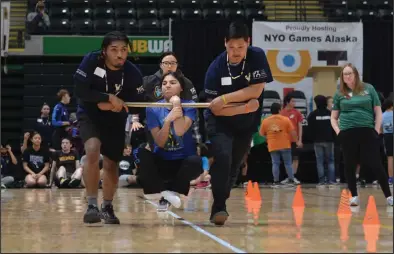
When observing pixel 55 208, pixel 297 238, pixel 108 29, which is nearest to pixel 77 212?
pixel 55 208

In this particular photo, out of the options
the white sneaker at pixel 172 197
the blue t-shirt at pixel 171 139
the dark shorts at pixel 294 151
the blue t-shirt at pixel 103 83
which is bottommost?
the white sneaker at pixel 172 197

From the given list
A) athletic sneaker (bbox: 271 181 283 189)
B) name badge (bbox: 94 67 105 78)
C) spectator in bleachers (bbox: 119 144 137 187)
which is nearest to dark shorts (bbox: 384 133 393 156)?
athletic sneaker (bbox: 271 181 283 189)

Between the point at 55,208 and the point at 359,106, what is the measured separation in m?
3.60

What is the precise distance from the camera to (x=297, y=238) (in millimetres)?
5188

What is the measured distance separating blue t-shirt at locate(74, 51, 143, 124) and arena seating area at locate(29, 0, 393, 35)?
39.9 ft

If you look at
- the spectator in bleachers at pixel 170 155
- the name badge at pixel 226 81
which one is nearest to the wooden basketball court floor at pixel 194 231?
the spectator in bleachers at pixel 170 155

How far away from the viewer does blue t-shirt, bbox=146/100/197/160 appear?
677cm

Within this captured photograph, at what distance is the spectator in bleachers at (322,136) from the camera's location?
15.5m

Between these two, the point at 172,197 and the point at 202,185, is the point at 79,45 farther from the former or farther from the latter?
the point at 172,197

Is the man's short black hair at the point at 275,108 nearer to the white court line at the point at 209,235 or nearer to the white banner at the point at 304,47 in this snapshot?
the white banner at the point at 304,47

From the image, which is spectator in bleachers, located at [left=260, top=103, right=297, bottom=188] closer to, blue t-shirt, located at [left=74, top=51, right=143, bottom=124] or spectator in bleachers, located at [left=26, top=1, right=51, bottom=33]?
spectator in bleachers, located at [left=26, top=1, right=51, bottom=33]

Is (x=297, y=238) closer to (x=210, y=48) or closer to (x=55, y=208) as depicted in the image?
(x=55, y=208)

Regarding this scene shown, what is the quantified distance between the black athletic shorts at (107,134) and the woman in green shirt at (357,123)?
318cm

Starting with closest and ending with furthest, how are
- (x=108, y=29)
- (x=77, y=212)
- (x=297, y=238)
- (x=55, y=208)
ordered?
(x=297, y=238) → (x=77, y=212) → (x=55, y=208) → (x=108, y=29)
